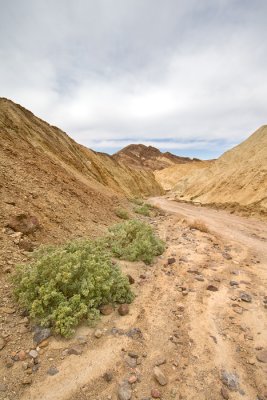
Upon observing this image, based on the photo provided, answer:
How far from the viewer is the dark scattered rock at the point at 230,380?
11.6ft

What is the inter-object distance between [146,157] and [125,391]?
153m

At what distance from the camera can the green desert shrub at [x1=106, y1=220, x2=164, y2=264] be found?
7.66m

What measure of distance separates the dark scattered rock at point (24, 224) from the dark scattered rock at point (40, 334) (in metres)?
3.25

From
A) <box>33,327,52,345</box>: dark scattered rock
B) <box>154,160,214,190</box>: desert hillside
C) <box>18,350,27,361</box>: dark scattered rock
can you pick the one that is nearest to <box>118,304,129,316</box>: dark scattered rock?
<box>33,327,52,345</box>: dark scattered rock

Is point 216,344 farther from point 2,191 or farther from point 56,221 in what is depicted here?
point 2,191

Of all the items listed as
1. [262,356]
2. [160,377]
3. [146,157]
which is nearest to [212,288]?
[262,356]

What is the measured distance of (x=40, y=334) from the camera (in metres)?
4.10

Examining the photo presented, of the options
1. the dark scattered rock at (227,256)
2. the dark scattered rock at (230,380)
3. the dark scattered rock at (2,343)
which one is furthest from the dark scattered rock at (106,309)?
the dark scattered rock at (227,256)

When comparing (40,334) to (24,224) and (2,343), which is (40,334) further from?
(24,224)

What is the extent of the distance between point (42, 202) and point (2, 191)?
1404 mm

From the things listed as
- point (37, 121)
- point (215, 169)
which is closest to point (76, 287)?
point (37, 121)

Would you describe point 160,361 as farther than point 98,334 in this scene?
No

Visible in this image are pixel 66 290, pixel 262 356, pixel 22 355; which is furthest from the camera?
pixel 66 290

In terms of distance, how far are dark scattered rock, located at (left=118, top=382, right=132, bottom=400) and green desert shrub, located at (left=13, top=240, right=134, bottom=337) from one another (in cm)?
109
